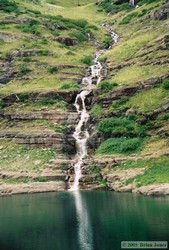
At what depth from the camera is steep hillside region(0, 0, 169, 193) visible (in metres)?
58.5

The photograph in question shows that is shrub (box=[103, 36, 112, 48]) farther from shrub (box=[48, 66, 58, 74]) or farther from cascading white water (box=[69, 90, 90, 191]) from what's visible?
cascading white water (box=[69, 90, 90, 191])

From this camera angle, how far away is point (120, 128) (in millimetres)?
66812

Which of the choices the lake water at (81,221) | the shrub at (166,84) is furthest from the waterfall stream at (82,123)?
the shrub at (166,84)

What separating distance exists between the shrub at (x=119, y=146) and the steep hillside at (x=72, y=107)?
0.16 m

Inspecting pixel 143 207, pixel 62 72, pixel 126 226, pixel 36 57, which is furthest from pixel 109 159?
pixel 36 57

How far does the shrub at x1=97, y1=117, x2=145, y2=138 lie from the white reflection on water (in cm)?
2148

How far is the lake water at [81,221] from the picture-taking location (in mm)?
29547

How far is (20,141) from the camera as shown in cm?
6869

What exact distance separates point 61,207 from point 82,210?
3052mm

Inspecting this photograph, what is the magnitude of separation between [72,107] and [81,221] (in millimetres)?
42020

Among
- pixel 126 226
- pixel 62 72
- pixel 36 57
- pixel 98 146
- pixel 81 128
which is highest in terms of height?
pixel 36 57

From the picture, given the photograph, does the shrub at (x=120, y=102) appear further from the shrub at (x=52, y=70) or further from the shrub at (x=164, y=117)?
the shrub at (x=52, y=70)

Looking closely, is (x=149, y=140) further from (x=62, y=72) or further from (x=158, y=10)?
(x=158, y=10)

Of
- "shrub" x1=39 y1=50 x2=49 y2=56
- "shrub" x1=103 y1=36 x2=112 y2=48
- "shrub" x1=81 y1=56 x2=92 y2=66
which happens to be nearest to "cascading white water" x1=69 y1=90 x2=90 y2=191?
"shrub" x1=81 y1=56 x2=92 y2=66
